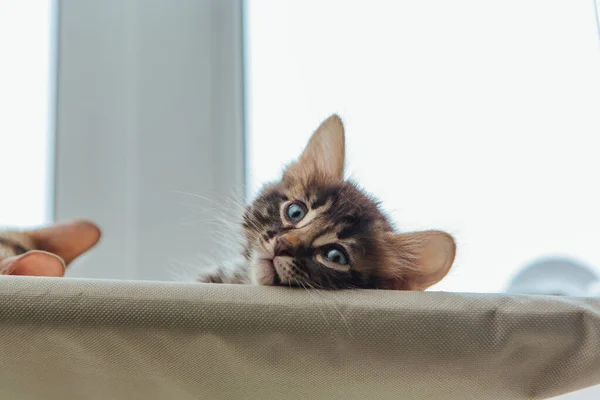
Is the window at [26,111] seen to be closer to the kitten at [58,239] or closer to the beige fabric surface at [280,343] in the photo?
the kitten at [58,239]

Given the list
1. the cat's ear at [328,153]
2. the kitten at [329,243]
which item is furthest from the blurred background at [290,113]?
the kitten at [329,243]

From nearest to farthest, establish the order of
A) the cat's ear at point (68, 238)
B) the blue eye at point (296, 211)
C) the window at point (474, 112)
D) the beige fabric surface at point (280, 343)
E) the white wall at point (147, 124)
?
the beige fabric surface at point (280, 343) < the blue eye at point (296, 211) < the cat's ear at point (68, 238) < the window at point (474, 112) < the white wall at point (147, 124)

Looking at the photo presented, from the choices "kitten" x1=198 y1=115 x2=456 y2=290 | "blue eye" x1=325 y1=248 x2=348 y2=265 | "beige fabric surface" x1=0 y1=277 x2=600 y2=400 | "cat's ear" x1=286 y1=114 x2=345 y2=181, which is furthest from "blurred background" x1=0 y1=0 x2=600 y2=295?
"beige fabric surface" x1=0 y1=277 x2=600 y2=400

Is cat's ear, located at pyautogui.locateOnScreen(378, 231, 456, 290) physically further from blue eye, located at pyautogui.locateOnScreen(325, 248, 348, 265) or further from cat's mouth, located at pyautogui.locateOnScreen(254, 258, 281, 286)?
cat's mouth, located at pyautogui.locateOnScreen(254, 258, 281, 286)

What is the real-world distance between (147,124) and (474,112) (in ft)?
2.99

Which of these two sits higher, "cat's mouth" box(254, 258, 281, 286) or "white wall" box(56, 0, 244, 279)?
"white wall" box(56, 0, 244, 279)

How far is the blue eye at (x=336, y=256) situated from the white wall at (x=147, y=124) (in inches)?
30.5

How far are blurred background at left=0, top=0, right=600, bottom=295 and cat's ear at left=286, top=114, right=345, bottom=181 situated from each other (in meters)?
0.24

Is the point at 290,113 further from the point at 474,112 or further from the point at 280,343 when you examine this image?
the point at 280,343

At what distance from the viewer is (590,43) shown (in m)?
1.48

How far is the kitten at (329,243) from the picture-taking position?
0.91m

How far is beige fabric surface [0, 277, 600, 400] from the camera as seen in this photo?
24.6 inches

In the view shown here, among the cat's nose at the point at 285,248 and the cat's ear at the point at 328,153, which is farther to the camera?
the cat's ear at the point at 328,153

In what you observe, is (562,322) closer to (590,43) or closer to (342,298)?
(342,298)
